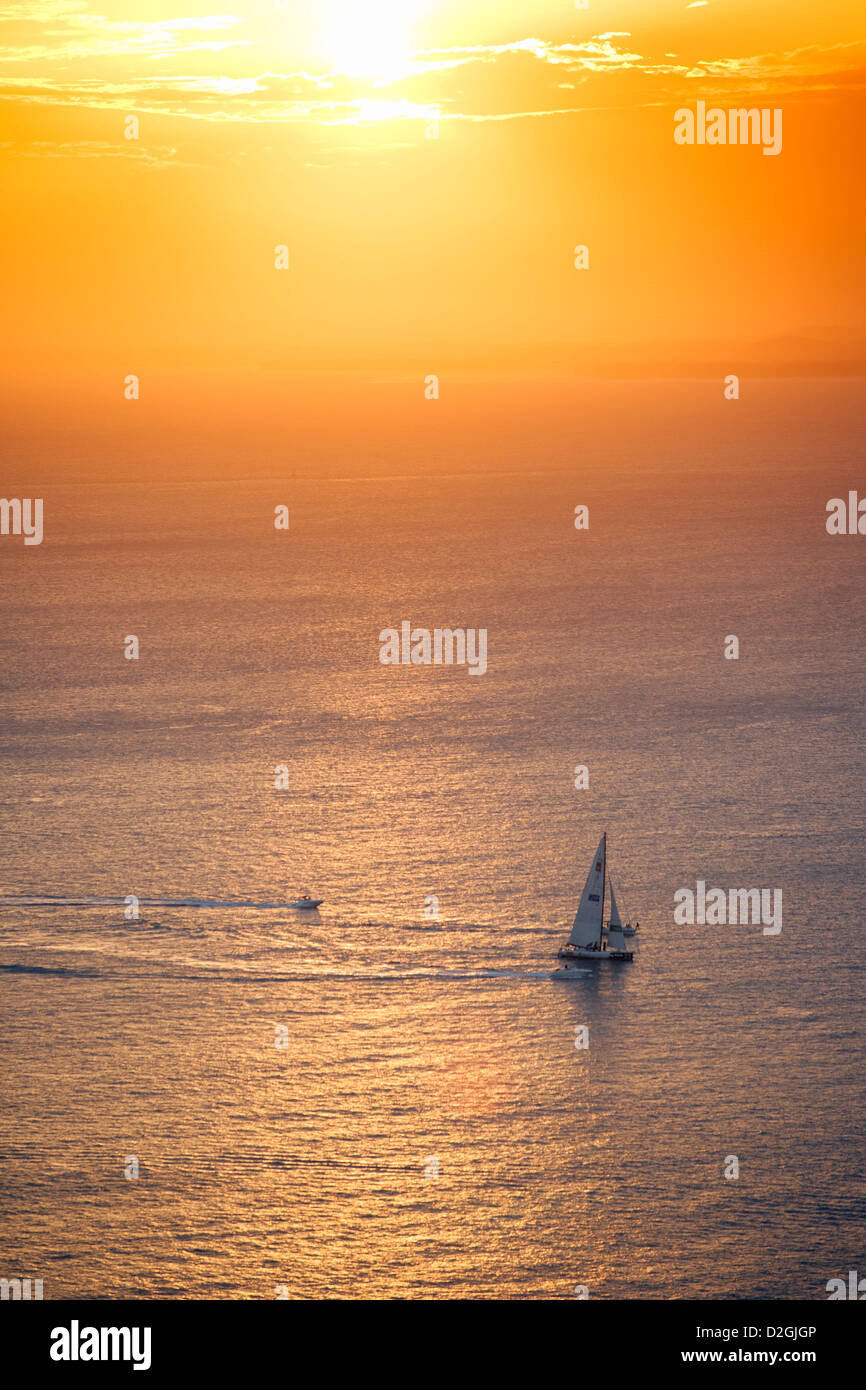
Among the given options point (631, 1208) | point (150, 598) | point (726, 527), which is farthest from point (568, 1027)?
point (726, 527)

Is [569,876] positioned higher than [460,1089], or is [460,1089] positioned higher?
[569,876]

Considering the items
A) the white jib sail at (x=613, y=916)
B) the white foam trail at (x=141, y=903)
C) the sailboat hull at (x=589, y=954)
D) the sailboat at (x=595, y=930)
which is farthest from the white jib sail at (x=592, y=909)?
the white foam trail at (x=141, y=903)

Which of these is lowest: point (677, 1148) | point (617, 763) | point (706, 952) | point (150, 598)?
point (677, 1148)

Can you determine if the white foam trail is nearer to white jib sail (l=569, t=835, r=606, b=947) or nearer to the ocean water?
the ocean water

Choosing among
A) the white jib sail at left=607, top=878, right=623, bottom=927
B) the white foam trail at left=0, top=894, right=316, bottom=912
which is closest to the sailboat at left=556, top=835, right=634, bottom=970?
the white jib sail at left=607, top=878, right=623, bottom=927

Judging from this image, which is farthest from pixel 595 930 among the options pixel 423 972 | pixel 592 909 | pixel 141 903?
pixel 141 903
